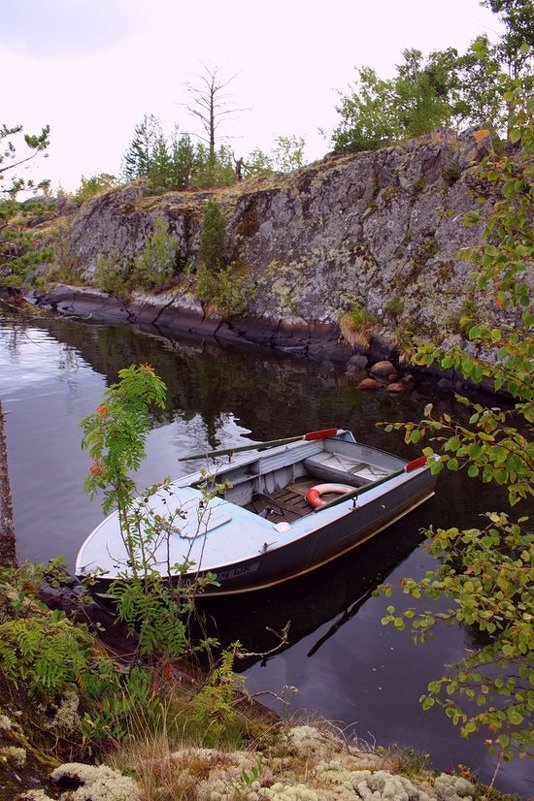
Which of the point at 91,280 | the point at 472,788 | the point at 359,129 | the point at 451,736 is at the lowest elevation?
the point at 451,736

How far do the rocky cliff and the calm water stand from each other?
370 cm

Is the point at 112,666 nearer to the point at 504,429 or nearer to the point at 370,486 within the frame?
the point at 504,429

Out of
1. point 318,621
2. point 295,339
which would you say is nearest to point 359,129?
point 295,339

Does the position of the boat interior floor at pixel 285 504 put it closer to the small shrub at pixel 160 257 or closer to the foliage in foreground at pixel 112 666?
the foliage in foreground at pixel 112 666

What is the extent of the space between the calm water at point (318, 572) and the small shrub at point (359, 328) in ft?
7.40

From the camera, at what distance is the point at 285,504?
11.6m

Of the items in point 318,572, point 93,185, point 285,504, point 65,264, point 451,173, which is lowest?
point 318,572

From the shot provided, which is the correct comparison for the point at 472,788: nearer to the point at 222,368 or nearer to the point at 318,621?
the point at 318,621

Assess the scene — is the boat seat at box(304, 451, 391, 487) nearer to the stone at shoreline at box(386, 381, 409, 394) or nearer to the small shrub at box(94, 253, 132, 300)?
the stone at shoreline at box(386, 381, 409, 394)

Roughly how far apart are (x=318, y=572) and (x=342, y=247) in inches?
899

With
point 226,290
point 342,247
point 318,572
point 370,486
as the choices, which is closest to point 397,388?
point 342,247

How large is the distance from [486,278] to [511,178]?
600 millimetres

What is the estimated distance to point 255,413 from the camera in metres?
19.0

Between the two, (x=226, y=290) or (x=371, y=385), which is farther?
(x=226, y=290)
